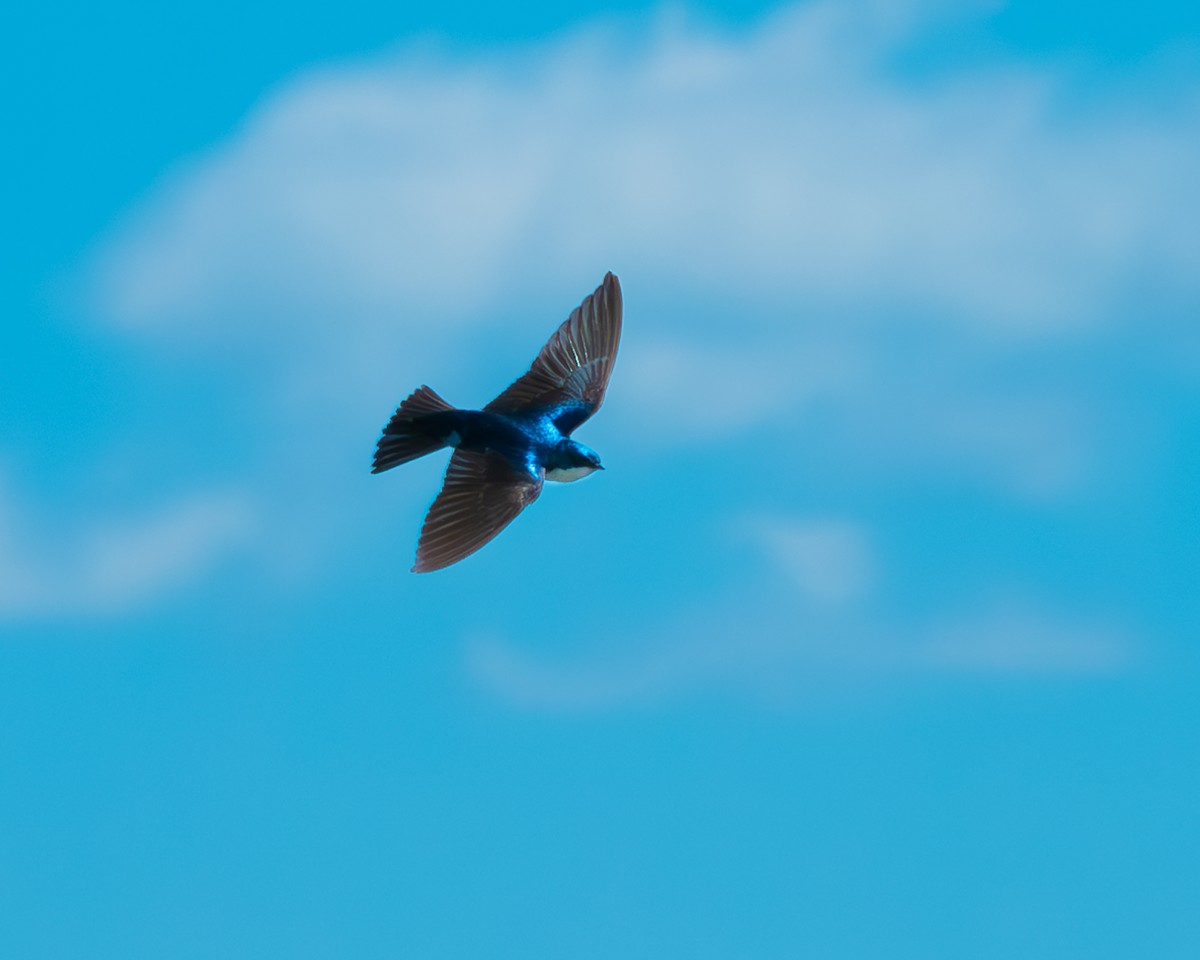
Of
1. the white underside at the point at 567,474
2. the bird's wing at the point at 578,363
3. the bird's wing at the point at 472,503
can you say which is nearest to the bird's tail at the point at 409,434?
the bird's wing at the point at 472,503

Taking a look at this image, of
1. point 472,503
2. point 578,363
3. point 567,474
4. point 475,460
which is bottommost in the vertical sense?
point 472,503

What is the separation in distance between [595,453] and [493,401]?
1.00 m

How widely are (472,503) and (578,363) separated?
1.97 metres

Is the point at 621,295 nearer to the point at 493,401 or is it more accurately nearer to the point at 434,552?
the point at 493,401

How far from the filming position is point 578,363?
39.9ft

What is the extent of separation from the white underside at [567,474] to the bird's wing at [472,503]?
339 mm

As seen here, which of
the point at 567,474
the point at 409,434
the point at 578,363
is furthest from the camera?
the point at 578,363

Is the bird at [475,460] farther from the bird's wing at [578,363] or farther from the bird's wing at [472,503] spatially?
the bird's wing at [578,363]

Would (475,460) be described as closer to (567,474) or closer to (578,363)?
(567,474)

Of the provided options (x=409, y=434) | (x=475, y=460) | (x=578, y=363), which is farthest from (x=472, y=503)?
(x=578, y=363)

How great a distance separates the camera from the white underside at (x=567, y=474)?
36.5ft

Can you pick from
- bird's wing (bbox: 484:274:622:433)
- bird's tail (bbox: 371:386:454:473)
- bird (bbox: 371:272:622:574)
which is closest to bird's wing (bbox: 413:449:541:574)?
bird (bbox: 371:272:622:574)

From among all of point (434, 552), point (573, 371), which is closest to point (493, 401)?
point (573, 371)

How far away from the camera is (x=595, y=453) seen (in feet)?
36.7
